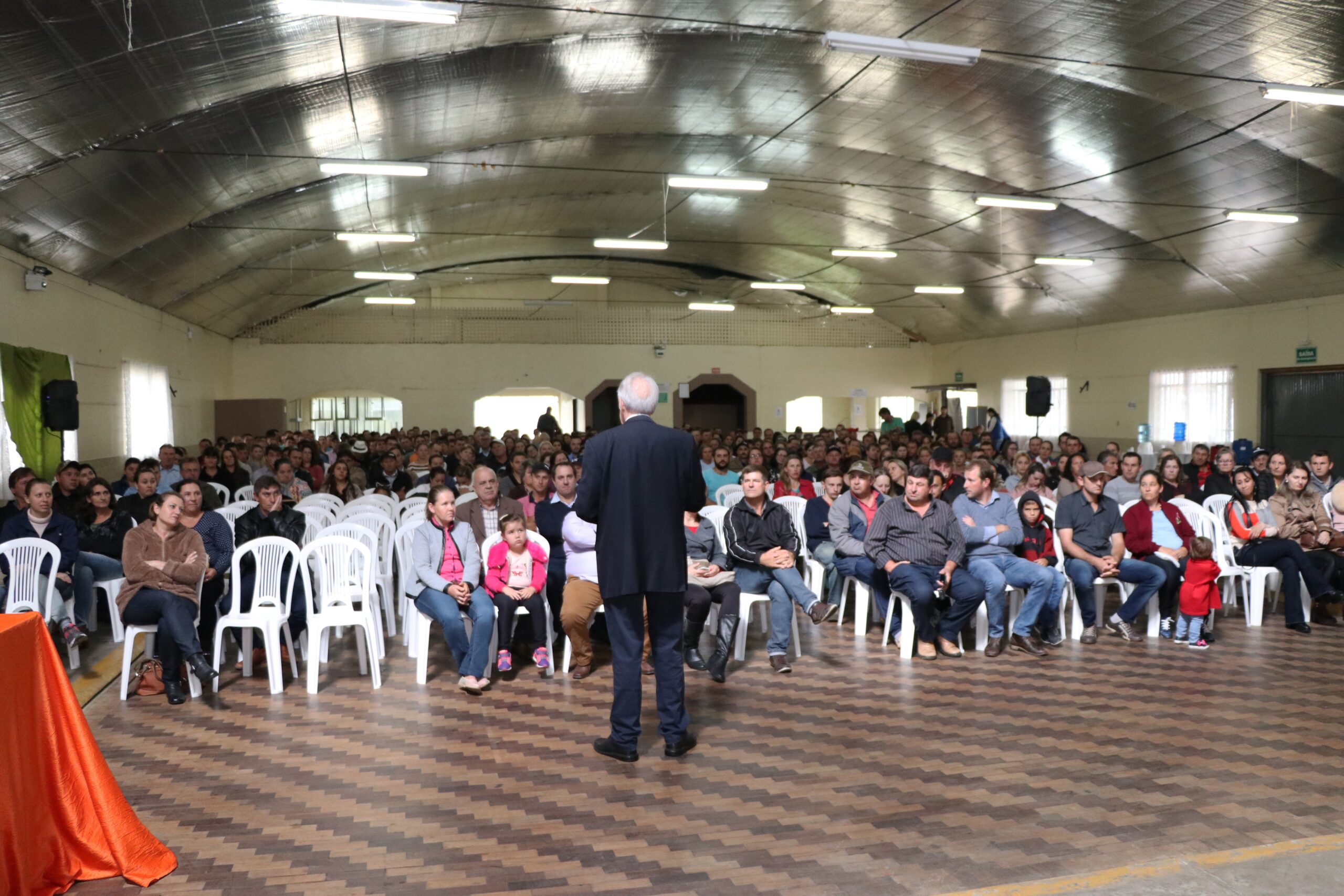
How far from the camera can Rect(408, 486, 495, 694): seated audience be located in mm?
5242

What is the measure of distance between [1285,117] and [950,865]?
9.26 meters

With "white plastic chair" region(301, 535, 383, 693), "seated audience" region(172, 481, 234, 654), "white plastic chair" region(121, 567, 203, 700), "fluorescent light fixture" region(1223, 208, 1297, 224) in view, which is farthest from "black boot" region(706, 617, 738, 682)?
"fluorescent light fixture" region(1223, 208, 1297, 224)

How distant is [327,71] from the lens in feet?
27.2

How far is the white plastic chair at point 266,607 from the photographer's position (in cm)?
521

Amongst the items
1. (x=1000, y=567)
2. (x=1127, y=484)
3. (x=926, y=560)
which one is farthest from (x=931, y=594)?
(x=1127, y=484)

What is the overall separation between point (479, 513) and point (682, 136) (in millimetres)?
7616

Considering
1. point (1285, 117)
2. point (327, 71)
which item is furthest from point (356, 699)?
point (1285, 117)

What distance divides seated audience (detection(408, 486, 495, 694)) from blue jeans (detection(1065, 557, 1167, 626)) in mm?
3530

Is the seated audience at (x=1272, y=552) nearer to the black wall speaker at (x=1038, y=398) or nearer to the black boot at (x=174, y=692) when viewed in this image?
the black boot at (x=174, y=692)

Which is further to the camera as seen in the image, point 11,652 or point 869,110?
point 869,110

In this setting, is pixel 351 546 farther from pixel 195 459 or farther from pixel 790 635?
pixel 195 459

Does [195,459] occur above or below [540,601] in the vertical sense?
above

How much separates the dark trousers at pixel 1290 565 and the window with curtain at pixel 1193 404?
9972 millimetres

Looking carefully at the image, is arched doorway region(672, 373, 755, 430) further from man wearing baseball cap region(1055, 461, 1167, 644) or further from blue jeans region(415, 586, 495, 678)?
blue jeans region(415, 586, 495, 678)
